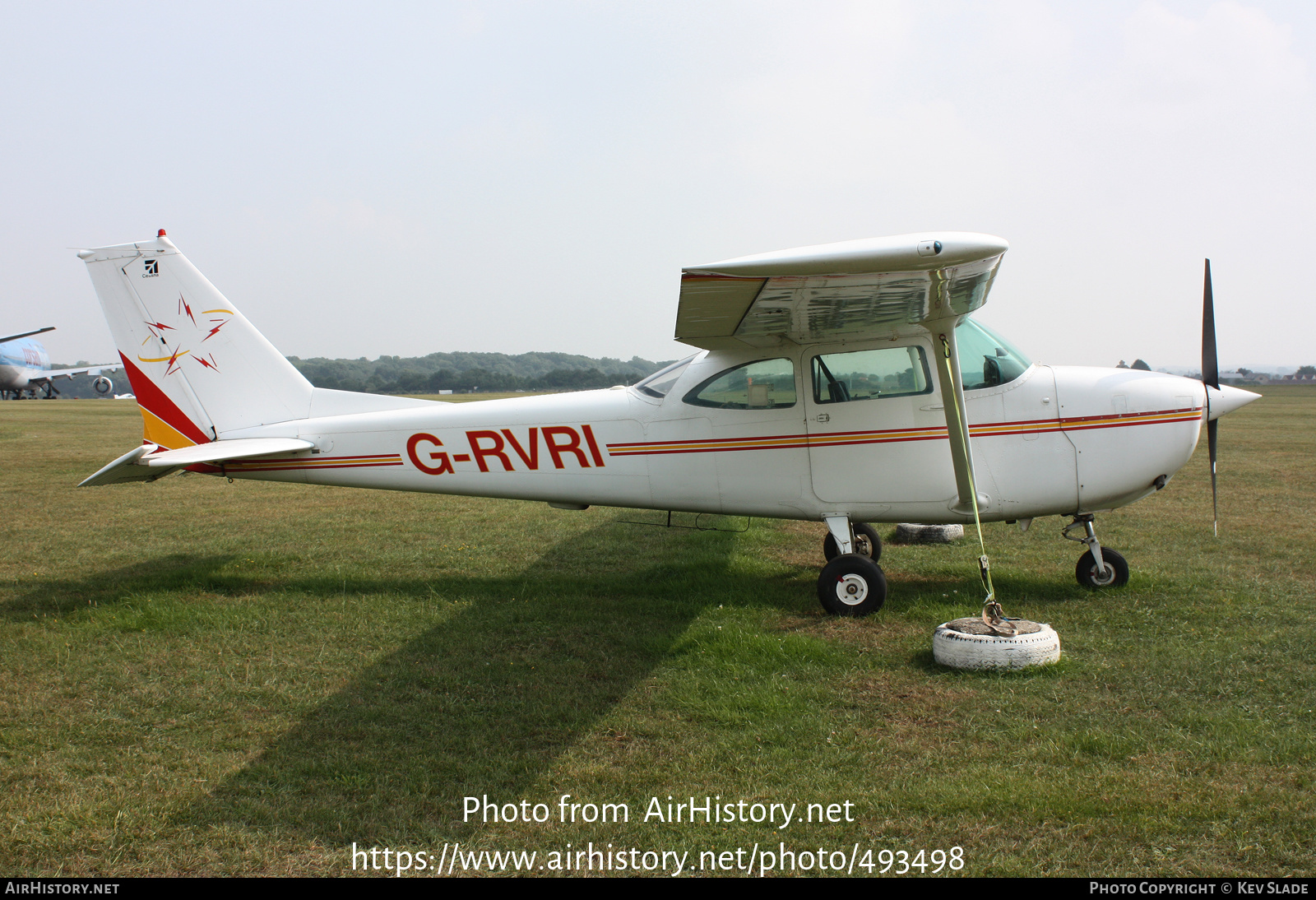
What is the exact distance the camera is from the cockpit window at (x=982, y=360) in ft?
20.5

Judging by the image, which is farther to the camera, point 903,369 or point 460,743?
point 903,369

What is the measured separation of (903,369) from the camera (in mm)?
6266

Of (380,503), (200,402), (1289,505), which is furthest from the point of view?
(380,503)

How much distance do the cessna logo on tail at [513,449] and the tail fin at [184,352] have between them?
4.72 ft

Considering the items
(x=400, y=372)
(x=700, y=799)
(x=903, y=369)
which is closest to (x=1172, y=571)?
(x=903, y=369)

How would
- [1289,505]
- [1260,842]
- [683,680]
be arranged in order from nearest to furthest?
[1260,842], [683,680], [1289,505]

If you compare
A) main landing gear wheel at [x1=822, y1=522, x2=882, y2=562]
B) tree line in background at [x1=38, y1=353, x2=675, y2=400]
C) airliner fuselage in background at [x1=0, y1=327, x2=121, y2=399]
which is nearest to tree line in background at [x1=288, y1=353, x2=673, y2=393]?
tree line in background at [x1=38, y1=353, x2=675, y2=400]

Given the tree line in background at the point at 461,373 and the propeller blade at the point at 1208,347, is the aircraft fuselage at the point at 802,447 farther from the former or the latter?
the tree line in background at the point at 461,373

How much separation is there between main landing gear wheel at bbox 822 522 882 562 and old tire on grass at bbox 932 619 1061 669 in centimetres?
234

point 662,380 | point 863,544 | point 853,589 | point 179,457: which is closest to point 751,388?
point 662,380

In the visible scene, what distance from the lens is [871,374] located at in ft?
20.7

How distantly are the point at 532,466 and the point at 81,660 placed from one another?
3.31 metres

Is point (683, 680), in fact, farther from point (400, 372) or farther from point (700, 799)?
point (400, 372)

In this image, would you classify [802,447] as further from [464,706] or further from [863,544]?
[464,706]
